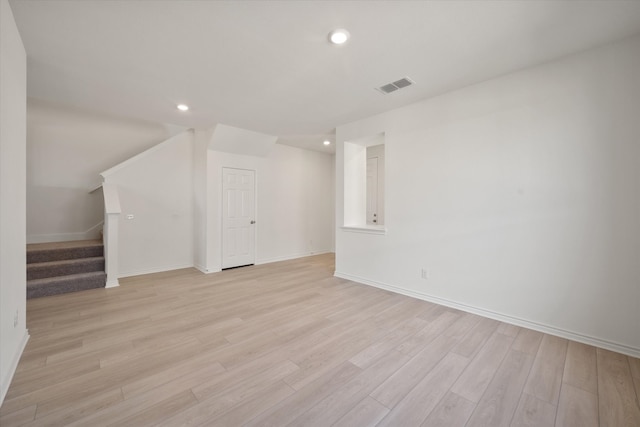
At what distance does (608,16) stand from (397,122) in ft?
6.78

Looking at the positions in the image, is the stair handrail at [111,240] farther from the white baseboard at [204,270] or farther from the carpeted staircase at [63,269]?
the white baseboard at [204,270]

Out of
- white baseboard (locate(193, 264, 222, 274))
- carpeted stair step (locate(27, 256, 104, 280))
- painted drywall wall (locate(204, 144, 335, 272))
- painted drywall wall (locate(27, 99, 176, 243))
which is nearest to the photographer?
carpeted stair step (locate(27, 256, 104, 280))

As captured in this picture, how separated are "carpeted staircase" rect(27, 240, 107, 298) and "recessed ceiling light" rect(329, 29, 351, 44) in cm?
454

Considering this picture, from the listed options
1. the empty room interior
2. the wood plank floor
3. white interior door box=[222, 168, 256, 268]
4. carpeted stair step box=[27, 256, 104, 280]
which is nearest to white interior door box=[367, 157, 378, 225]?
the empty room interior

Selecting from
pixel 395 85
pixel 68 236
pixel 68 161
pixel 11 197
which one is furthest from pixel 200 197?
pixel 395 85

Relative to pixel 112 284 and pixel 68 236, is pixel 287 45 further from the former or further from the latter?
pixel 68 236

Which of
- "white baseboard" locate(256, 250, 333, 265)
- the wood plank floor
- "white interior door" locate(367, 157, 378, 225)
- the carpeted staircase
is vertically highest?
"white interior door" locate(367, 157, 378, 225)

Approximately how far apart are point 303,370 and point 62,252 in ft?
14.6

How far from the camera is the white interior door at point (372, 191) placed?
20.3 feet

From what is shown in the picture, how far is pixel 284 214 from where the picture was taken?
6141mm

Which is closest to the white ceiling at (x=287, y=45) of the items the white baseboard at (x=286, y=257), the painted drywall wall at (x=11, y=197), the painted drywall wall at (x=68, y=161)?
the painted drywall wall at (x=11, y=197)

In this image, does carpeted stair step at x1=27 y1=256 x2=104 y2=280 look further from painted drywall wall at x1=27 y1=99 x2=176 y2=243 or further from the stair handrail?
painted drywall wall at x1=27 y1=99 x2=176 y2=243

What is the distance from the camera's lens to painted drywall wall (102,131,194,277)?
4.52 m

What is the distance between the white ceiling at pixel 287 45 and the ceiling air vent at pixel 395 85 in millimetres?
87
